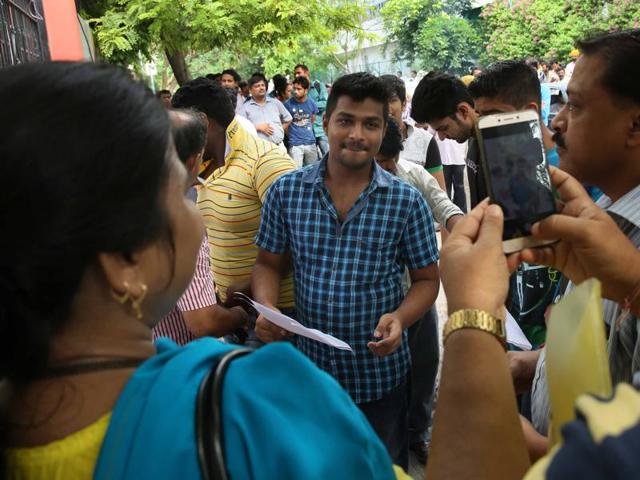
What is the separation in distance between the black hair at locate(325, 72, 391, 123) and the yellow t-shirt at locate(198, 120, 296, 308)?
44cm

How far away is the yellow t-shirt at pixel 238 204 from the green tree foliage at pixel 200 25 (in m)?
6.58

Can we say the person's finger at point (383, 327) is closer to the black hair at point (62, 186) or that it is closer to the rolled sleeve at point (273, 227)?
the rolled sleeve at point (273, 227)

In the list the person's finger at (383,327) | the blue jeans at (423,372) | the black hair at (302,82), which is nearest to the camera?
the person's finger at (383,327)

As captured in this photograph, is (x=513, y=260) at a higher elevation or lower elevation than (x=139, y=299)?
lower

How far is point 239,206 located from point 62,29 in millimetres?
1847

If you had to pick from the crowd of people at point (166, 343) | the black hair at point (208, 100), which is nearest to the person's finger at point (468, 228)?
the crowd of people at point (166, 343)

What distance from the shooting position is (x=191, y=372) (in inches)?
33.4

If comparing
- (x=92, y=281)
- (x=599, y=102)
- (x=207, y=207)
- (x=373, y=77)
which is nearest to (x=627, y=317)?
(x=599, y=102)

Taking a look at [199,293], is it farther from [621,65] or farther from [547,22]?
[547,22]

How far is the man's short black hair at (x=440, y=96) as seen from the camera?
13.5 feet

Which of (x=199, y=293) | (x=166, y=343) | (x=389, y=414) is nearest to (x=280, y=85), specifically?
(x=389, y=414)

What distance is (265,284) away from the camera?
2623mm

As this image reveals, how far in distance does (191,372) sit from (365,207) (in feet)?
5.52

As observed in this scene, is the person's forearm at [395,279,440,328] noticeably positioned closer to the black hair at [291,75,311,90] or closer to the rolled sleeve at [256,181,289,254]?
the rolled sleeve at [256,181,289,254]
